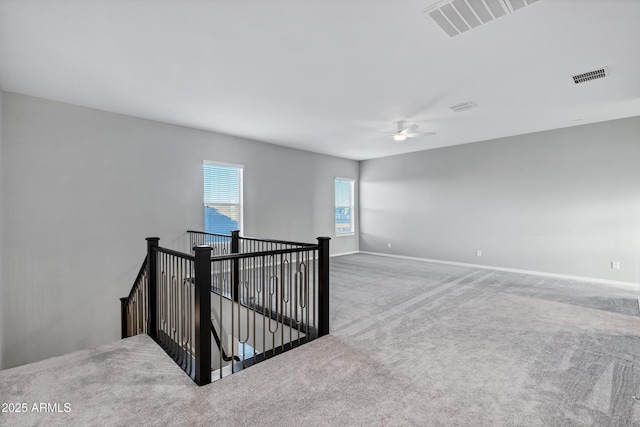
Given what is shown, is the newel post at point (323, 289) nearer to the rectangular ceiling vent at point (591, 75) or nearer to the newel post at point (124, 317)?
the newel post at point (124, 317)

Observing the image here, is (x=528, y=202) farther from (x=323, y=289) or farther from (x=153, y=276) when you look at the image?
(x=153, y=276)

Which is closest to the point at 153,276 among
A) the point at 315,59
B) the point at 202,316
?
the point at 202,316

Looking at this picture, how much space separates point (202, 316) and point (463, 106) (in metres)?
4.41

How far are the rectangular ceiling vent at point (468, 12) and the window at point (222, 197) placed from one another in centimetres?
459

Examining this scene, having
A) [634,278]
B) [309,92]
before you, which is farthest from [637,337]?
[309,92]

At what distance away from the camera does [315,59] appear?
2.98m

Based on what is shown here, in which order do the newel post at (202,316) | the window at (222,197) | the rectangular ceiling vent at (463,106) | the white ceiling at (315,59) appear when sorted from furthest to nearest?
the window at (222,197), the rectangular ceiling vent at (463,106), the white ceiling at (315,59), the newel post at (202,316)

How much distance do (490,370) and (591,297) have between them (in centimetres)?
334

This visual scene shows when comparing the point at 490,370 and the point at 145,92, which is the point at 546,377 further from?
the point at 145,92

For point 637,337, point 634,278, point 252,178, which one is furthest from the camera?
point 252,178

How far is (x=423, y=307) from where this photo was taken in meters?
3.87

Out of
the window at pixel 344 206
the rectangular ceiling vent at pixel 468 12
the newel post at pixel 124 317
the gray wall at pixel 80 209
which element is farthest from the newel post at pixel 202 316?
the window at pixel 344 206

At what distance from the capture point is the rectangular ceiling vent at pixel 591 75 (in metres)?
3.24

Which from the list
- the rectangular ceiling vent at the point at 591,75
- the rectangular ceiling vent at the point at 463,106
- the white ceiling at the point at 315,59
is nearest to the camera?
the white ceiling at the point at 315,59
